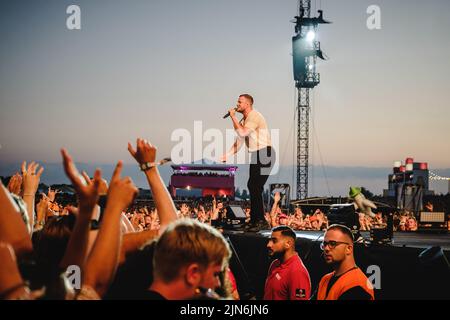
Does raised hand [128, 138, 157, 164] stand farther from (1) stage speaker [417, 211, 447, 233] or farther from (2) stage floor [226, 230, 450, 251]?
(1) stage speaker [417, 211, 447, 233]

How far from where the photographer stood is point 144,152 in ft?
7.50

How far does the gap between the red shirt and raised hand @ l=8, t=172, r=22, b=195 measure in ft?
6.81

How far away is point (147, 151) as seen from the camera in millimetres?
2287

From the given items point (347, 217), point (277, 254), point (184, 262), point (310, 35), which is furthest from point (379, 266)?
point (310, 35)

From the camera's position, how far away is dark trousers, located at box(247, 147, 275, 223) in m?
5.45

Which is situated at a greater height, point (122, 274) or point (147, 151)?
point (147, 151)

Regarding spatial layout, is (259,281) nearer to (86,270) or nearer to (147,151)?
(147,151)

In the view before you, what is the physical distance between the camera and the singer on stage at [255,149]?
530 cm

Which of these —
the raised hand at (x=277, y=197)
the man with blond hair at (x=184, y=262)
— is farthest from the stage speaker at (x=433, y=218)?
the man with blond hair at (x=184, y=262)

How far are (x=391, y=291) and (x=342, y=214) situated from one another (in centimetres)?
99

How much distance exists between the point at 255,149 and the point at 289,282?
201cm

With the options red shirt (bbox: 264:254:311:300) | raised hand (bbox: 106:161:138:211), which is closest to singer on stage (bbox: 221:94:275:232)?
red shirt (bbox: 264:254:311:300)

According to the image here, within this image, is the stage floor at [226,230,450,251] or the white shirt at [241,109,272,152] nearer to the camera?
the stage floor at [226,230,450,251]

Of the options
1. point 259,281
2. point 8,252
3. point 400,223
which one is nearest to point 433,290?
point 259,281
